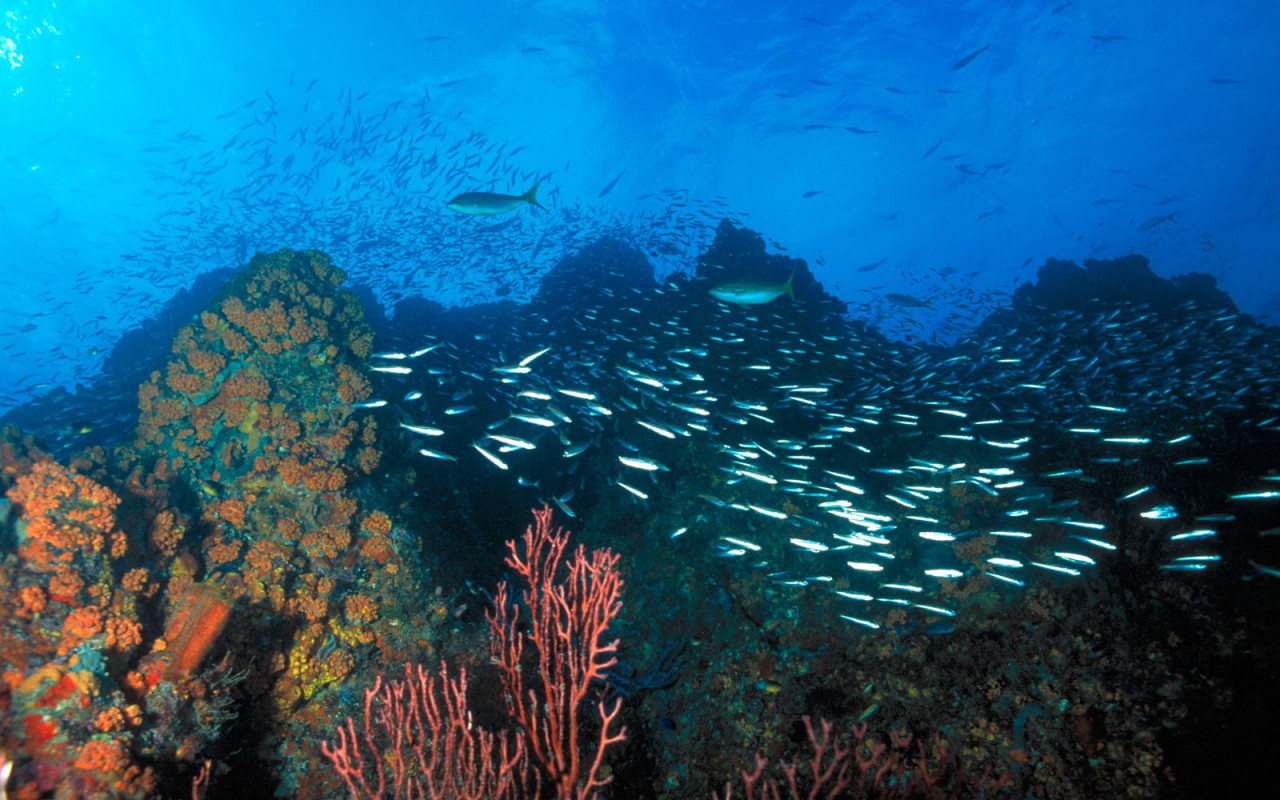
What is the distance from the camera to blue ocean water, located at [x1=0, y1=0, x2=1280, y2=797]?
5.59 m

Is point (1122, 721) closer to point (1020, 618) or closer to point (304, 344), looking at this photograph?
point (1020, 618)

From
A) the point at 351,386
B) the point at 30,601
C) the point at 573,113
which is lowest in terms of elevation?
the point at 30,601

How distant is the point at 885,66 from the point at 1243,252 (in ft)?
203

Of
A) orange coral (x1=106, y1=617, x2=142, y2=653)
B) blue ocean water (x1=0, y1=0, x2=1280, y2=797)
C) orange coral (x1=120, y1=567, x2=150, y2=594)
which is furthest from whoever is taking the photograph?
blue ocean water (x1=0, y1=0, x2=1280, y2=797)

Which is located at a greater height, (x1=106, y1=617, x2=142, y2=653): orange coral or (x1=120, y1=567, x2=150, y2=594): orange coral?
(x1=120, y1=567, x2=150, y2=594): orange coral

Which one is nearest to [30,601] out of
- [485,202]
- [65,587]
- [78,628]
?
[65,587]

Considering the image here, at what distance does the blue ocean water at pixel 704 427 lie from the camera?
18.4 ft

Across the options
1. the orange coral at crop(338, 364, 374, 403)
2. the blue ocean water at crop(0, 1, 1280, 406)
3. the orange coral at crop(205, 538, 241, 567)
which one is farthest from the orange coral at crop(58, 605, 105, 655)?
the blue ocean water at crop(0, 1, 1280, 406)

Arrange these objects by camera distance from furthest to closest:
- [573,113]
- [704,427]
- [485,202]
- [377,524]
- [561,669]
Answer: [573,113], [704,427], [485,202], [377,524], [561,669]

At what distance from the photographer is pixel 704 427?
28.0 feet

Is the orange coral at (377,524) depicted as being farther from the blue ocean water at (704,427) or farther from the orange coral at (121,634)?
the orange coral at (121,634)

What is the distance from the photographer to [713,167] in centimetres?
3694

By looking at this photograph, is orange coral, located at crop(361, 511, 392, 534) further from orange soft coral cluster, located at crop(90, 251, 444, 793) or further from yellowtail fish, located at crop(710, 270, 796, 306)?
yellowtail fish, located at crop(710, 270, 796, 306)

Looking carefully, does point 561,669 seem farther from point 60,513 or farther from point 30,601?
point 60,513
